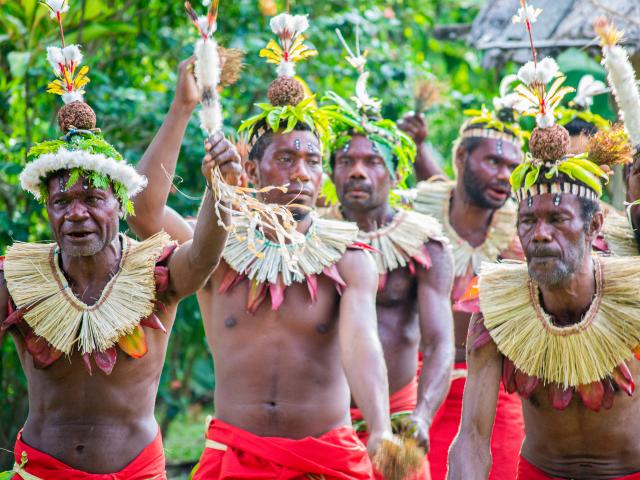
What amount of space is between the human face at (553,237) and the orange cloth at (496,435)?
182 centimetres

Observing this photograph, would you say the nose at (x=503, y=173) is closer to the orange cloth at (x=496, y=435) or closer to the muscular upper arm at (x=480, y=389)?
the orange cloth at (x=496, y=435)

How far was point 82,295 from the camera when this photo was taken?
16.0 feet

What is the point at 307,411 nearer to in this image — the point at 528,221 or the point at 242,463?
the point at 242,463

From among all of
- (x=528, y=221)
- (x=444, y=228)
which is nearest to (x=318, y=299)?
(x=528, y=221)

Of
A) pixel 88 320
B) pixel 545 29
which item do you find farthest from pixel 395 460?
pixel 545 29

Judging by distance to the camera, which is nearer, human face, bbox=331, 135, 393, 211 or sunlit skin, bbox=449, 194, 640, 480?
sunlit skin, bbox=449, 194, 640, 480

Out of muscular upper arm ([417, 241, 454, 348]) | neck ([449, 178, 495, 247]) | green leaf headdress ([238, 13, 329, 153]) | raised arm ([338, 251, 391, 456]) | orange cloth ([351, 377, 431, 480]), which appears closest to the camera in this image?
raised arm ([338, 251, 391, 456])

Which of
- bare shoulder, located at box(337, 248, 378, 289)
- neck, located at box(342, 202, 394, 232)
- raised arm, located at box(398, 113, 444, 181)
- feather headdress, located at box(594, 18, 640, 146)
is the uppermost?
raised arm, located at box(398, 113, 444, 181)

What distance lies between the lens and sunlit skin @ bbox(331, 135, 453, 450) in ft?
19.4

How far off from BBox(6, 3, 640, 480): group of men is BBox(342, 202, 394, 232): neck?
1.02 metres

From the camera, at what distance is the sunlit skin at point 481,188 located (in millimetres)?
7180

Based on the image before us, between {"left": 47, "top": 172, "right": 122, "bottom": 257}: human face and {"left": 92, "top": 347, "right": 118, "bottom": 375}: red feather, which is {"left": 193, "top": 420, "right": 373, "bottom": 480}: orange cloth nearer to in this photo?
{"left": 92, "top": 347, "right": 118, "bottom": 375}: red feather

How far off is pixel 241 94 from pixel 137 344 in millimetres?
3681

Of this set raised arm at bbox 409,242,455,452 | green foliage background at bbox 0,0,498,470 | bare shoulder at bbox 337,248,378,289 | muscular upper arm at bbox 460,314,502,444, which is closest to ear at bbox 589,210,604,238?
muscular upper arm at bbox 460,314,502,444
